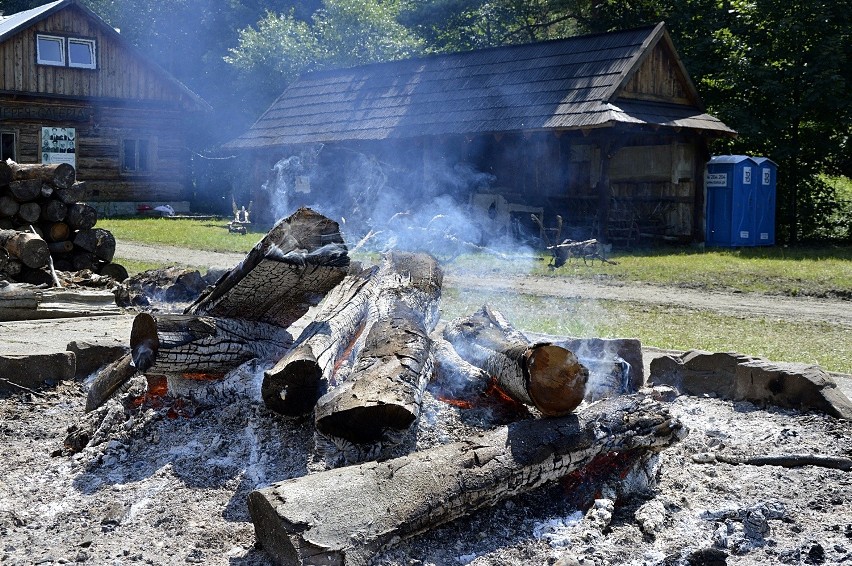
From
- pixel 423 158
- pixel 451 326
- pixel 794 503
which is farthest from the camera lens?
pixel 423 158

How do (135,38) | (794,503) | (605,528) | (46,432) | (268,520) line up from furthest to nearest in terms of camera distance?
(135,38)
(46,432)
(794,503)
(605,528)
(268,520)

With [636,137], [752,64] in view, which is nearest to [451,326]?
[636,137]

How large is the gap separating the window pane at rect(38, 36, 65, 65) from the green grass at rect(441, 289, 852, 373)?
66.4ft

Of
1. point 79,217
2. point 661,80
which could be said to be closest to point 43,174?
point 79,217

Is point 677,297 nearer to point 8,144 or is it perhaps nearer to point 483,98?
point 483,98

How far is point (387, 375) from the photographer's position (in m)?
3.95

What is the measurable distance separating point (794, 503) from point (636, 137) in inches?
662

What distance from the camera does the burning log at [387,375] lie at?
3658mm

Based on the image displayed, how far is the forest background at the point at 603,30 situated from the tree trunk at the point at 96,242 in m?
16.1

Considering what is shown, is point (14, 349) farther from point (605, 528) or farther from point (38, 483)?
point (605, 528)

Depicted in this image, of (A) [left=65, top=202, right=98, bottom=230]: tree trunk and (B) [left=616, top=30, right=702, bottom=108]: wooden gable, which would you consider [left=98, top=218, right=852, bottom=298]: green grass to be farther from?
(A) [left=65, top=202, right=98, bottom=230]: tree trunk

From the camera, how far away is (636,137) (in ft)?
65.5

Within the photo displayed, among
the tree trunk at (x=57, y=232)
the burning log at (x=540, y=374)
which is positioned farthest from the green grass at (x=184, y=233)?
the burning log at (x=540, y=374)

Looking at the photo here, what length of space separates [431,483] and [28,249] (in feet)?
26.3
